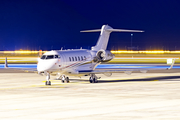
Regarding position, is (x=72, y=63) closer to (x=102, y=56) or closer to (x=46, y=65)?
(x=46, y=65)

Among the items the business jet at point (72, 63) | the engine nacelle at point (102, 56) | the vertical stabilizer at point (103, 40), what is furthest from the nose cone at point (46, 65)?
the vertical stabilizer at point (103, 40)

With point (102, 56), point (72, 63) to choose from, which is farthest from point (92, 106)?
point (102, 56)

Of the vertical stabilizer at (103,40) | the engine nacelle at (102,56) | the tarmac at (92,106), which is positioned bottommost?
the tarmac at (92,106)

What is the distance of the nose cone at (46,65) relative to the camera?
28.0m

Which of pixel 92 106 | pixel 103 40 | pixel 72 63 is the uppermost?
pixel 103 40

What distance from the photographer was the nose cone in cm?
2798

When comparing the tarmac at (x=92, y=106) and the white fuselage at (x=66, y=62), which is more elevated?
the white fuselage at (x=66, y=62)

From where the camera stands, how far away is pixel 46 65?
28.1 metres

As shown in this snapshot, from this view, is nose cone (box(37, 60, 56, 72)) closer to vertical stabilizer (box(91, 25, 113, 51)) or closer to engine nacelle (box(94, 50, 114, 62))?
engine nacelle (box(94, 50, 114, 62))

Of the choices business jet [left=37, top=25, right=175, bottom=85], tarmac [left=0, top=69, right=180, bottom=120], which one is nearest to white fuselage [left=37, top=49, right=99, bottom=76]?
business jet [left=37, top=25, right=175, bottom=85]

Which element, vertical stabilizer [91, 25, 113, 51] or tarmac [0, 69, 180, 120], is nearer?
tarmac [0, 69, 180, 120]

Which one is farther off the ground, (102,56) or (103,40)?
(103,40)

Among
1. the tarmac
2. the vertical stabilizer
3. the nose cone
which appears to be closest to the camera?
the tarmac

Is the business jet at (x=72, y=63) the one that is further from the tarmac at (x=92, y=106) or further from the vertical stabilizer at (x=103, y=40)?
the tarmac at (x=92, y=106)
